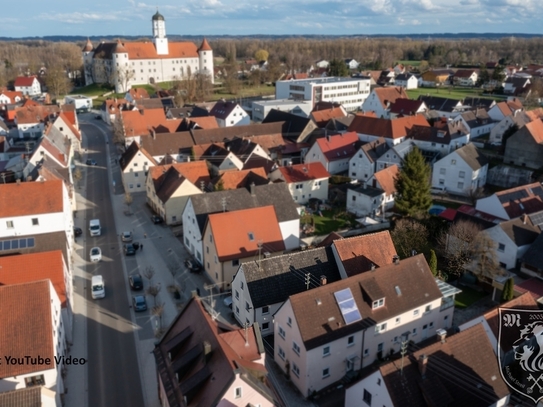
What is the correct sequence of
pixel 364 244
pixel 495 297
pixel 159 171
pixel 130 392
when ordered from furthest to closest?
pixel 159 171 < pixel 495 297 < pixel 364 244 < pixel 130 392

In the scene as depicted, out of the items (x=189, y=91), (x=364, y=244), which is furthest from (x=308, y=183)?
(x=189, y=91)

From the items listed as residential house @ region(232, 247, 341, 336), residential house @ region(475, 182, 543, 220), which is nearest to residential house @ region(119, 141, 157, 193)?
residential house @ region(232, 247, 341, 336)

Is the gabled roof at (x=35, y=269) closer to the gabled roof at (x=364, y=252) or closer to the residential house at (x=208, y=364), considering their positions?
the residential house at (x=208, y=364)

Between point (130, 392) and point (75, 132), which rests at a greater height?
point (75, 132)

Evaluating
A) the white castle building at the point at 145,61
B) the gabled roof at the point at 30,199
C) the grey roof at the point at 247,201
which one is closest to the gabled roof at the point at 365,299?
the grey roof at the point at 247,201

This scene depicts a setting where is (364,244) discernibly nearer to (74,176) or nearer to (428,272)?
(428,272)

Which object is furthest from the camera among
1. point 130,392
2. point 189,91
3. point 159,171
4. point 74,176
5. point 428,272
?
point 189,91
